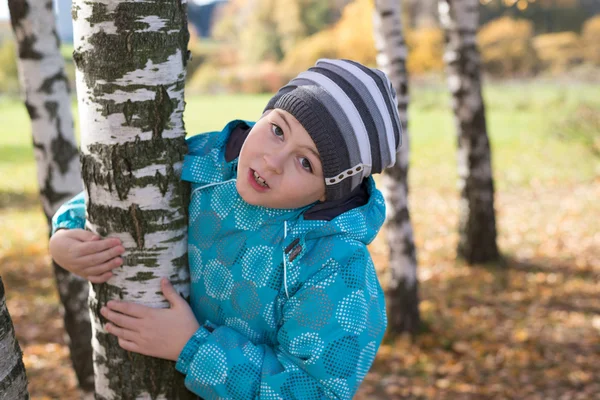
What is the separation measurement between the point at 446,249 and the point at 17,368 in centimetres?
808

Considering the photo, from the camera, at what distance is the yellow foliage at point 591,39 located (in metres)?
22.6

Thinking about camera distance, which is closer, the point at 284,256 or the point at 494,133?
the point at 284,256

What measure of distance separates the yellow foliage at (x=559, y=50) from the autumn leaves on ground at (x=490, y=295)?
28.6ft

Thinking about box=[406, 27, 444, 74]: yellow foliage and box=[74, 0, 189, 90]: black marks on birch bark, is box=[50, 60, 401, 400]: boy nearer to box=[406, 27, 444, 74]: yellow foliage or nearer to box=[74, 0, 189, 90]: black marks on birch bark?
box=[74, 0, 189, 90]: black marks on birch bark

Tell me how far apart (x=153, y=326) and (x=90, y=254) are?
1.03 ft

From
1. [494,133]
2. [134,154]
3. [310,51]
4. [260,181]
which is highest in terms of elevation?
[310,51]

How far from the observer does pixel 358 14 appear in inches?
1041

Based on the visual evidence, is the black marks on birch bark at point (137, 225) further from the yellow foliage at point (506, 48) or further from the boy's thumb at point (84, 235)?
the yellow foliage at point (506, 48)

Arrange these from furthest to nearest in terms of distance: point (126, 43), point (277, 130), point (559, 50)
→ 1. point (559, 50)
2. point (277, 130)
3. point (126, 43)

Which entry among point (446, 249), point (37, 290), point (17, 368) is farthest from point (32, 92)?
point (446, 249)

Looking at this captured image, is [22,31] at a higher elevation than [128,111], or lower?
higher

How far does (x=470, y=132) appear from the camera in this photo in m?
7.38

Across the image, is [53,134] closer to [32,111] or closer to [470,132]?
[32,111]


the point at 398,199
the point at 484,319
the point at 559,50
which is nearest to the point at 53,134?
the point at 398,199
